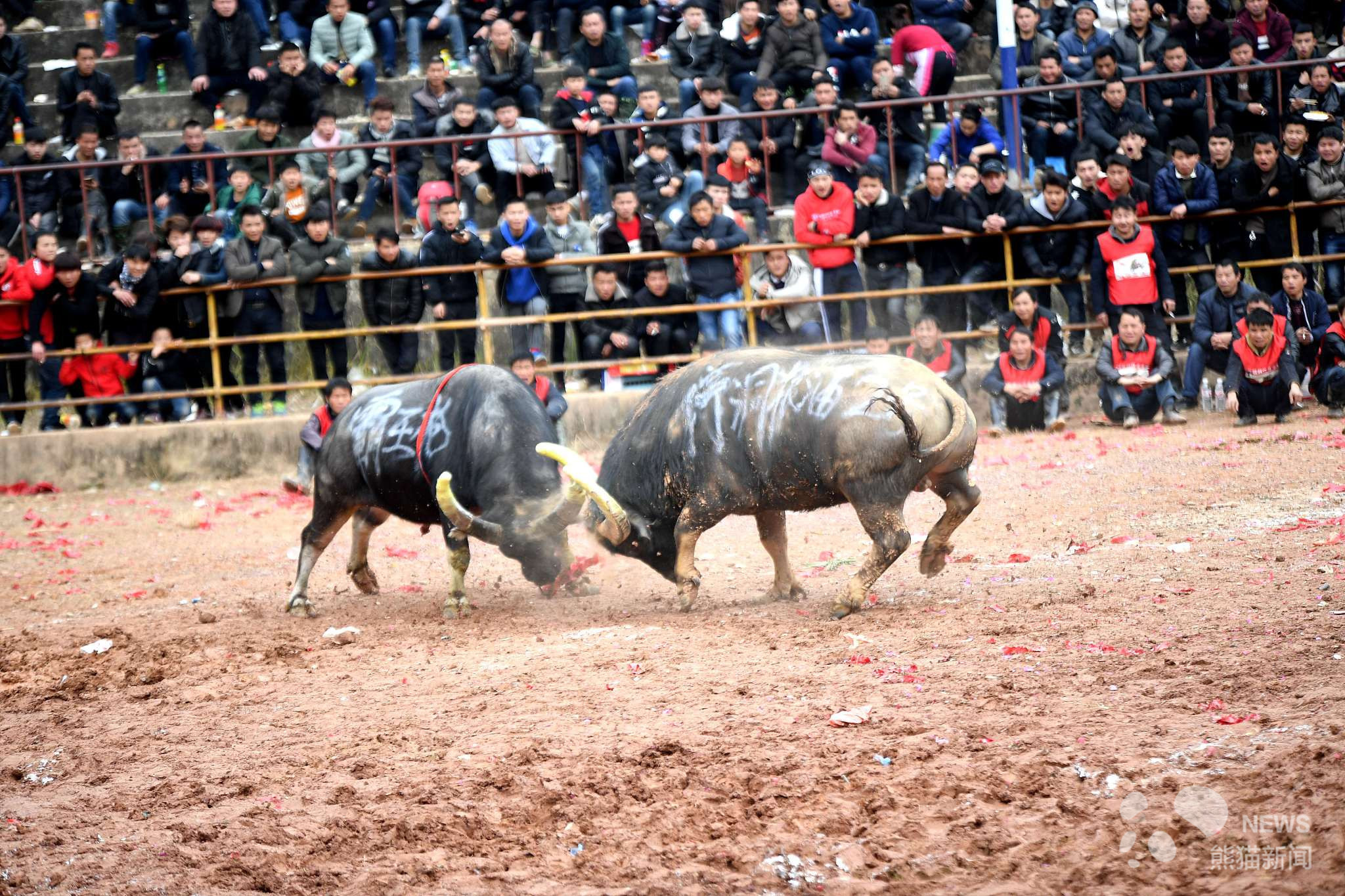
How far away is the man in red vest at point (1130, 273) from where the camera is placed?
13.1 meters

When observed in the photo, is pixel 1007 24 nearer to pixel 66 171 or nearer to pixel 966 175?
pixel 966 175

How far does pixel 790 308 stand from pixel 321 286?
14.4 ft

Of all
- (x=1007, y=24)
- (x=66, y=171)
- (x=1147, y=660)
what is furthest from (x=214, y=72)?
(x=1147, y=660)

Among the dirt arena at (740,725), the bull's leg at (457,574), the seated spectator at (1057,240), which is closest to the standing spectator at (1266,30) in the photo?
the seated spectator at (1057,240)

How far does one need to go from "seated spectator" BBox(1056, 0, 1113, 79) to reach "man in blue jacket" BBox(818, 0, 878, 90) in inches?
76.2

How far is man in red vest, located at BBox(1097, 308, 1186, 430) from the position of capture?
42.3ft

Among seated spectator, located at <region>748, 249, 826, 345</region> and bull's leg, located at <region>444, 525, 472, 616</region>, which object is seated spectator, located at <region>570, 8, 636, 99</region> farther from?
bull's leg, located at <region>444, 525, 472, 616</region>

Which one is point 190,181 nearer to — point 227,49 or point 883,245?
point 227,49

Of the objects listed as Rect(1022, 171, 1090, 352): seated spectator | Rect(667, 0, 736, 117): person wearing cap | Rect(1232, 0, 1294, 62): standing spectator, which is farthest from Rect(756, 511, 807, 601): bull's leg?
Rect(1232, 0, 1294, 62): standing spectator

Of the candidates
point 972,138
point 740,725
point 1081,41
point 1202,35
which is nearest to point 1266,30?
point 1202,35

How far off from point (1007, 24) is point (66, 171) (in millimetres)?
9841

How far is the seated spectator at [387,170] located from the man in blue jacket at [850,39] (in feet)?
14.7

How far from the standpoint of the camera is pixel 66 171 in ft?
51.1

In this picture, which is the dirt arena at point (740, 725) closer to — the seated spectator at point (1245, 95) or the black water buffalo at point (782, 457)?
the black water buffalo at point (782, 457)
